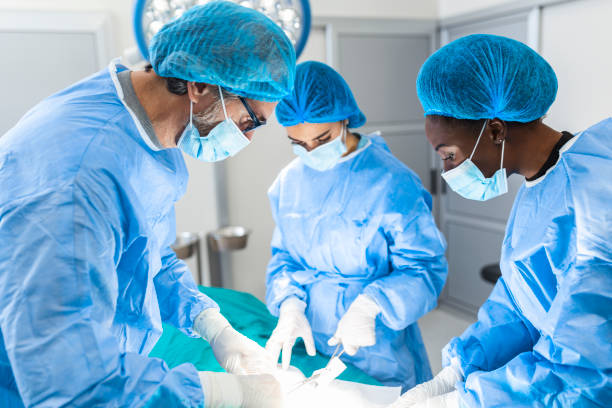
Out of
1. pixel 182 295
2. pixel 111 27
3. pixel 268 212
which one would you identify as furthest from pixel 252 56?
pixel 268 212

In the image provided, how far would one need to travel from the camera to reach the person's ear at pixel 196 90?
37.4 inches

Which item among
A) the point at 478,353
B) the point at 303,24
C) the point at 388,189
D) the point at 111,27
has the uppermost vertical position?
the point at 111,27

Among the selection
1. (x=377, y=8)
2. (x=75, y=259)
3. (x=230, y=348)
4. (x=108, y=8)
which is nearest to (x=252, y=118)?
(x=75, y=259)

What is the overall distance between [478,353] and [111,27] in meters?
2.44

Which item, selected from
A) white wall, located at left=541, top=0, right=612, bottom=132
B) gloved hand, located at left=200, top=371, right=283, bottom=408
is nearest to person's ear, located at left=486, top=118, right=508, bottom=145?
gloved hand, located at left=200, top=371, right=283, bottom=408

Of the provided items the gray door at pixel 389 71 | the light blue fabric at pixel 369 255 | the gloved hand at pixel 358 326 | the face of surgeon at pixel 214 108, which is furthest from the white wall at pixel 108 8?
the gloved hand at pixel 358 326

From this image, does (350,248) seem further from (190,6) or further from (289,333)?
(190,6)

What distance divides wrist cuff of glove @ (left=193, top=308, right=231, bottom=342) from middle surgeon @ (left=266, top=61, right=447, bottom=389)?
0.25 metres

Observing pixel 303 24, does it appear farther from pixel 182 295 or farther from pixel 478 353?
pixel 478 353

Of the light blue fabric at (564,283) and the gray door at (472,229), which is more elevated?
the light blue fabric at (564,283)

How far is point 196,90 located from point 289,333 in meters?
Result: 0.85

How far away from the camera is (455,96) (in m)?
1.03

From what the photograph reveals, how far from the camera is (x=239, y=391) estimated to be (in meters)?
0.89

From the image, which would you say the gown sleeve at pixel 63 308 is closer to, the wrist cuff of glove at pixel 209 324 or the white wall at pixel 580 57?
the wrist cuff of glove at pixel 209 324
